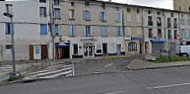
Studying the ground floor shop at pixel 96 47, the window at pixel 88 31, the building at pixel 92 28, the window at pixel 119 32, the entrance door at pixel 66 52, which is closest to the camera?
the entrance door at pixel 66 52

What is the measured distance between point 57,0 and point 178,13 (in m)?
25.9

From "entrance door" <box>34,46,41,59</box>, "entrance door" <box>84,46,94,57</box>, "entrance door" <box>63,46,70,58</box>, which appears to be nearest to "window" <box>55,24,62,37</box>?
"entrance door" <box>63,46,70,58</box>

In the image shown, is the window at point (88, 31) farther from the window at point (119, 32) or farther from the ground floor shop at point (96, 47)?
the window at point (119, 32)

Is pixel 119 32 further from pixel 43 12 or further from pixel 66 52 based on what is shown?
pixel 43 12

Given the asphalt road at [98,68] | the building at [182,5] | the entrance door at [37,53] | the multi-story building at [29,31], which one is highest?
the building at [182,5]

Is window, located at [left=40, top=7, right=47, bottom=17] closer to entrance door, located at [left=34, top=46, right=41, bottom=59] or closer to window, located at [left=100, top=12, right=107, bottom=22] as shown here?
entrance door, located at [left=34, top=46, right=41, bottom=59]

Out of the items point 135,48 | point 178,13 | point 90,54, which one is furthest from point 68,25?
point 178,13

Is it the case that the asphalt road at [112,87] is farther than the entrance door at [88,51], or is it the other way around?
the entrance door at [88,51]

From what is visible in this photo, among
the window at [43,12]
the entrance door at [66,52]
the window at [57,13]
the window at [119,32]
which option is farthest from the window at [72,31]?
the window at [119,32]

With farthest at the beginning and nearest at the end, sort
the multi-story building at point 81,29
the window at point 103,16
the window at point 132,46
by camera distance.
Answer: the window at point 132,46, the window at point 103,16, the multi-story building at point 81,29

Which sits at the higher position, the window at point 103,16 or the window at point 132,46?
the window at point 103,16

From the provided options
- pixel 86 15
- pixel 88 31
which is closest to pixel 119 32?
pixel 88 31

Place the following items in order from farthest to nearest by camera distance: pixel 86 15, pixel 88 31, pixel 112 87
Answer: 1. pixel 88 31
2. pixel 86 15
3. pixel 112 87

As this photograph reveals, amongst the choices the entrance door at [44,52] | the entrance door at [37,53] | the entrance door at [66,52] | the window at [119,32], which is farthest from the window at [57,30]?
the window at [119,32]
